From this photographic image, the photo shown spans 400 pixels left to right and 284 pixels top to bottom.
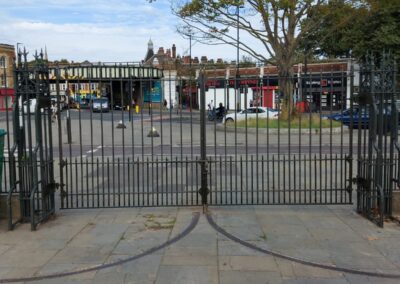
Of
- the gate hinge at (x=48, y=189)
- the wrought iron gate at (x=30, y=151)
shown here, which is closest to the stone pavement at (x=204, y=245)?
the wrought iron gate at (x=30, y=151)

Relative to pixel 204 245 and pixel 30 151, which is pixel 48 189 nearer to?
pixel 30 151

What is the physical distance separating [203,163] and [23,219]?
270 centimetres

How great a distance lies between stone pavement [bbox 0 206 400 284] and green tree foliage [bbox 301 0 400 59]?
70.5ft

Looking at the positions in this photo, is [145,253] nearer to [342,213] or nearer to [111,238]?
[111,238]

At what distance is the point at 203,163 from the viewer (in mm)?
7242

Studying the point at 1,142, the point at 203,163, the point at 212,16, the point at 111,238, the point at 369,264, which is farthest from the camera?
the point at 212,16

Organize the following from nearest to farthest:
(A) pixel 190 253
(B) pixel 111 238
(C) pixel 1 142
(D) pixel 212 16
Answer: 1. (A) pixel 190 253
2. (B) pixel 111 238
3. (C) pixel 1 142
4. (D) pixel 212 16

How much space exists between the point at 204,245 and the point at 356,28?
39.2 meters

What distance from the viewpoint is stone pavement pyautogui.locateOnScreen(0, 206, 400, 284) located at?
4.87 m

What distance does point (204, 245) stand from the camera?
18.9ft

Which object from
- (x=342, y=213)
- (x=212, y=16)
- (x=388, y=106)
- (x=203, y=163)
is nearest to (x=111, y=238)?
(x=203, y=163)

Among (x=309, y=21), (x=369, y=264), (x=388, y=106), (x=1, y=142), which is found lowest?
(x=369, y=264)

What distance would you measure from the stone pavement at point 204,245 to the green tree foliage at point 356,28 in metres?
21.5

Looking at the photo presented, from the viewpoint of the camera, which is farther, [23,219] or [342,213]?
[342,213]
